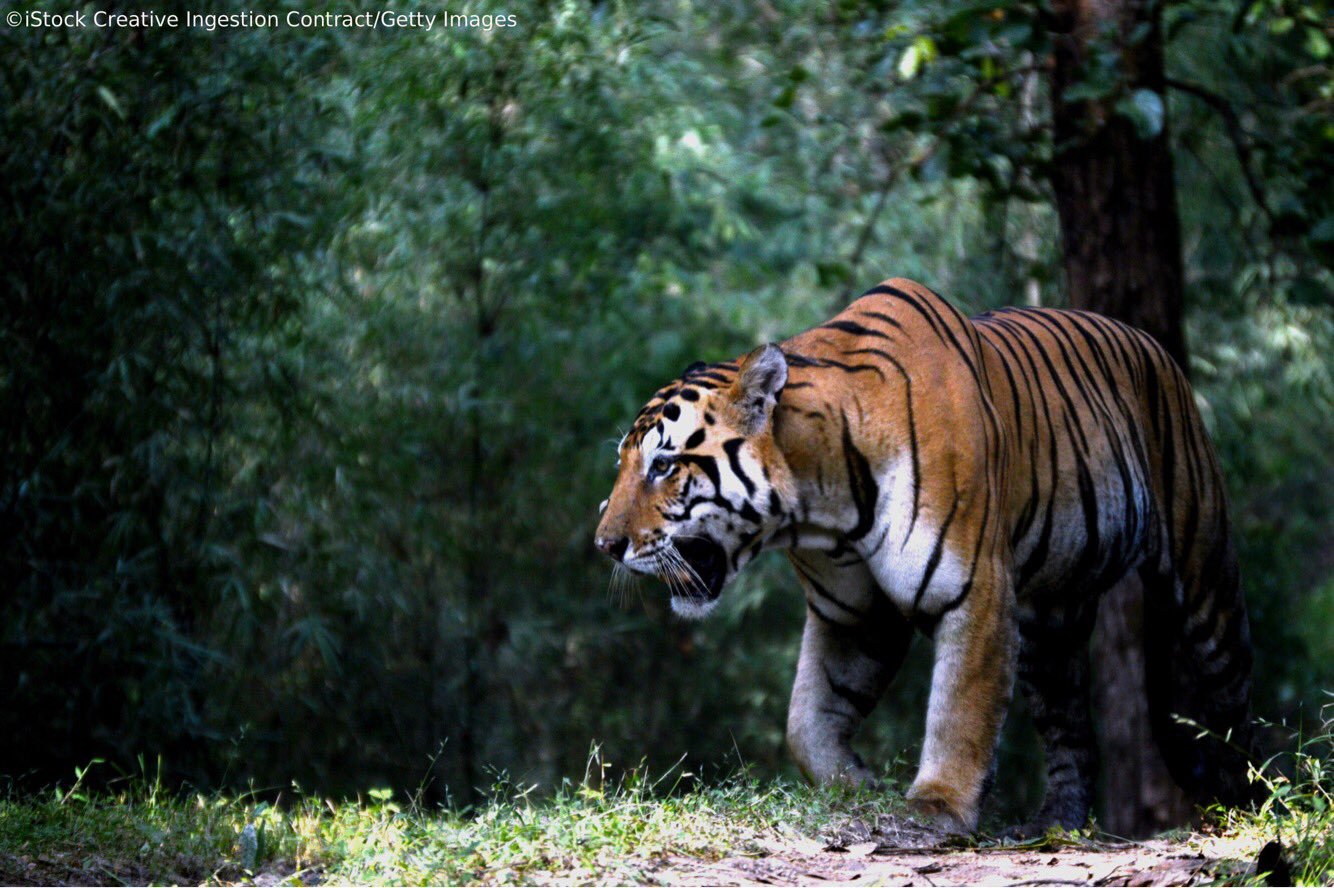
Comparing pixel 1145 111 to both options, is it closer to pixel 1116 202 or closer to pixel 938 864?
pixel 1116 202

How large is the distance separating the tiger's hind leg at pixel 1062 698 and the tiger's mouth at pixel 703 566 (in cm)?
118

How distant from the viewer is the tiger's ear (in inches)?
142

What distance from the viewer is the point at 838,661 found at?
399 centimetres

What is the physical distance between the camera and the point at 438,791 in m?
7.63

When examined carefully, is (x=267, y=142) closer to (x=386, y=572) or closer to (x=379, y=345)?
(x=379, y=345)

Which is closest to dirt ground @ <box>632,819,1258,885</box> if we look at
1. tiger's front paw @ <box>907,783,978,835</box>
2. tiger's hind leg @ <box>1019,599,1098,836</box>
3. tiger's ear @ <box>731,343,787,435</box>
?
tiger's front paw @ <box>907,783,978,835</box>

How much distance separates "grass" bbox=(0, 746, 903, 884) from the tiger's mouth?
1.56 ft

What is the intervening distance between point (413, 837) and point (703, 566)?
1018 millimetres

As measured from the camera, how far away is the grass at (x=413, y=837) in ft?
9.13

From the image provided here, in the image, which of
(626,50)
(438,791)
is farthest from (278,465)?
(626,50)

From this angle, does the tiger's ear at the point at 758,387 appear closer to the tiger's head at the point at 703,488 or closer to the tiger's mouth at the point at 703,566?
the tiger's head at the point at 703,488

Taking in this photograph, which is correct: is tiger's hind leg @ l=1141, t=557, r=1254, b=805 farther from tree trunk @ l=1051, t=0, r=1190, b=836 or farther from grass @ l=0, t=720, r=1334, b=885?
tree trunk @ l=1051, t=0, r=1190, b=836

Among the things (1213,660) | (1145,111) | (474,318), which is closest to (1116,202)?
(1145,111)

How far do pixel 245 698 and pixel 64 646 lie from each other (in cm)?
117
